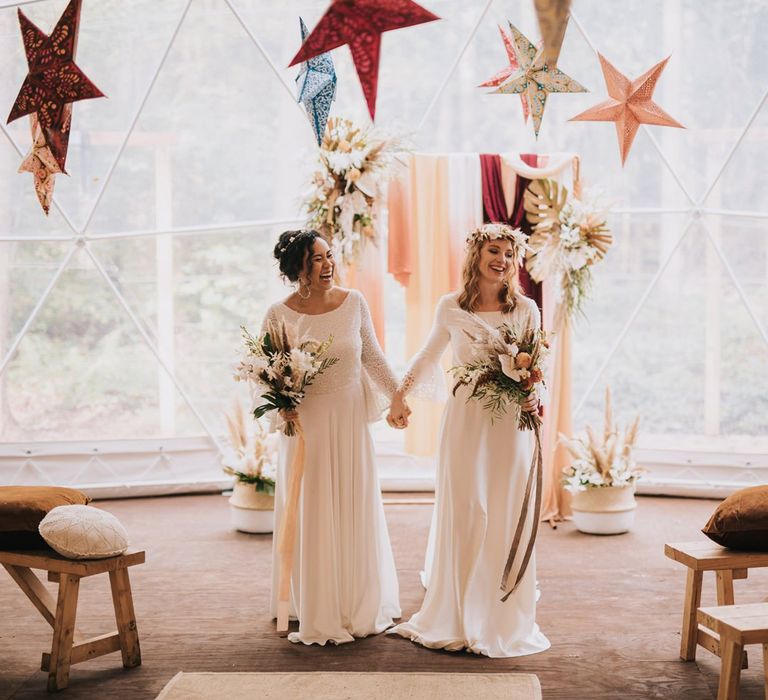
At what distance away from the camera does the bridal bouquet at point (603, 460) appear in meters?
Answer: 7.20

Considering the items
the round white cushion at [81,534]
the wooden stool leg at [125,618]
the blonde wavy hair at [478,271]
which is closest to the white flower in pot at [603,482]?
the blonde wavy hair at [478,271]

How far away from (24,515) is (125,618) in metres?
0.67

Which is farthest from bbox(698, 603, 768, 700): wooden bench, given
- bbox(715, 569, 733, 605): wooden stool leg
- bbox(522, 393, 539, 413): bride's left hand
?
bbox(522, 393, 539, 413): bride's left hand

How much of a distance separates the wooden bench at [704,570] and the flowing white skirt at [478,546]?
2.29ft

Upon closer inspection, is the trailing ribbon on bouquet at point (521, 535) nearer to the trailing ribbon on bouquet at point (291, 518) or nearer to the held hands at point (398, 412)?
the held hands at point (398, 412)

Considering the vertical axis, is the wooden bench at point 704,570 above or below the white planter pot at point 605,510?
above

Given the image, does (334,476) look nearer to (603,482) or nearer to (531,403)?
(531,403)

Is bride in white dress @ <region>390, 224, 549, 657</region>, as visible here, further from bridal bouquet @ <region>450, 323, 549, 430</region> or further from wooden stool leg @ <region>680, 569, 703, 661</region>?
wooden stool leg @ <region>680, 569, 703, 661</region>

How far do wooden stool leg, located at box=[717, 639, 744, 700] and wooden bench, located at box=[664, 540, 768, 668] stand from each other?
2.02 feet

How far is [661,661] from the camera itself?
14.9 feet

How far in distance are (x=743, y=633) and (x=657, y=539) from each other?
3.49 metres

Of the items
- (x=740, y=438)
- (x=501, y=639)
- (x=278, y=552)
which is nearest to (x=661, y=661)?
(x=501, y=639)

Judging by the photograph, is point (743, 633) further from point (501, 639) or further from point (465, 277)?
point (465, 277)

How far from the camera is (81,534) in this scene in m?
4.34
